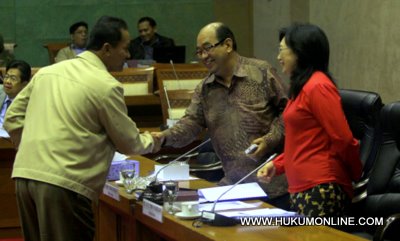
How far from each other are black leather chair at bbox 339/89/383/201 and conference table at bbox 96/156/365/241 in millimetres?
797

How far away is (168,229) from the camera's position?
120 inches

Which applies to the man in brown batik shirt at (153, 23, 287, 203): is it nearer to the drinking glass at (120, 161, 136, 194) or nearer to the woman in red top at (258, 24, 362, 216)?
the drinking glass at (120, 161, 136, 194)

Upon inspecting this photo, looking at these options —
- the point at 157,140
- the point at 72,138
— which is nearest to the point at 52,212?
the point at 72,138

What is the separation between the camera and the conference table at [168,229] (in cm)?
271

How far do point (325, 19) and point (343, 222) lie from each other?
523 cm

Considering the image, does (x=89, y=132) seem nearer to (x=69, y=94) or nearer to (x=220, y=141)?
(x=69, y=94)

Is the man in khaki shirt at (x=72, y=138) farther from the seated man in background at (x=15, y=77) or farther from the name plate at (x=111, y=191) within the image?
the seated man in background at (x=15, y=77)

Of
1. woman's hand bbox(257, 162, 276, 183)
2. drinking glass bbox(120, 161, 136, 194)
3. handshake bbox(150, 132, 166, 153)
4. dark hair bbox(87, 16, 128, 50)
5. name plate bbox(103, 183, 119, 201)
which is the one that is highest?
dark hair bbox(87, 16, 128, 50)

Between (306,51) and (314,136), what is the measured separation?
354 mm

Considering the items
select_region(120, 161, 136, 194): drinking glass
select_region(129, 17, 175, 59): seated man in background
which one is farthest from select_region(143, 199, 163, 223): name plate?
select_region(129, 17, 175, 59): seated man in background

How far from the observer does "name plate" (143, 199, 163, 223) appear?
10.2 feet

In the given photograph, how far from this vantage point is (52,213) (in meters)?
3.00

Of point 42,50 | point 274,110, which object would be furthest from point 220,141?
point 42,50

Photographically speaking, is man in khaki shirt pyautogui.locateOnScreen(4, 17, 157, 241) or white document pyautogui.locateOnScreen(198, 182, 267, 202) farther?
white document pyautogui.locateOnScreen(198, 182, 267, 202)
